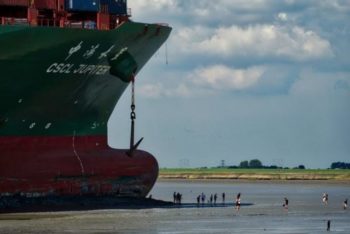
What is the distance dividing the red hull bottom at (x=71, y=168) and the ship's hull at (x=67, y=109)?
0.15ft

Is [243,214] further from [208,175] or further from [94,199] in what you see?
[208,175]

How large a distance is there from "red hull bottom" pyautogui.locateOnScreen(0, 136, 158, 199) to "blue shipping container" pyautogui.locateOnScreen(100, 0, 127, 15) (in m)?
6.50

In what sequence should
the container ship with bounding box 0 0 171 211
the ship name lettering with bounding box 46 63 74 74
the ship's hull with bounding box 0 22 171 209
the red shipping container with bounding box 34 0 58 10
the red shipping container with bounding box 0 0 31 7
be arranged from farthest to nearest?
1. the red shipping container with bounding box 34 0 58 10
2. the red shipping container with bounding box 0 0 31 7
3. the ship name lettering with bounding box 46 63 74 74
4. the container ship with bounding box 0 0 171 211
5. the ship's hull with bounding box 0 22 171 209

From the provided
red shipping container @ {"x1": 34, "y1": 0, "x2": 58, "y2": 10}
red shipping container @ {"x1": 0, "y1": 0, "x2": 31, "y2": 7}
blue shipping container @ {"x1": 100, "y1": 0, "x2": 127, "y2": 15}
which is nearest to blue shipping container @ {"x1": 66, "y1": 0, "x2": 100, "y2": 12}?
red shipping container @ {"x1": 34, "y1": 0, "x2": 58, "y2": 10}

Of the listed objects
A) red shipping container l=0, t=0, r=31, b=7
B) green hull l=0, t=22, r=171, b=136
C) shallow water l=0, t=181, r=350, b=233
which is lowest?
Result: shallow water l=0, t=181, r=350, b=233

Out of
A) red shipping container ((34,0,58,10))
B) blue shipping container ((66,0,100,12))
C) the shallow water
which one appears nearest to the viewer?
the shallow water

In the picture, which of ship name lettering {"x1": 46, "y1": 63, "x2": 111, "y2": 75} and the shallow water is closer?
the shallow water

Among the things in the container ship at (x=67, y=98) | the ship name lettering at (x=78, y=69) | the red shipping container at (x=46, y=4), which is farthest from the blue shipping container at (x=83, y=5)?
the ship name lettering at (x=78, y=69)

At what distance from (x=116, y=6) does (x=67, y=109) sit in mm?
6977

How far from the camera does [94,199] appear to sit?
63000 millimetres

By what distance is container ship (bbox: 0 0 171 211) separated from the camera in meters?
59.1

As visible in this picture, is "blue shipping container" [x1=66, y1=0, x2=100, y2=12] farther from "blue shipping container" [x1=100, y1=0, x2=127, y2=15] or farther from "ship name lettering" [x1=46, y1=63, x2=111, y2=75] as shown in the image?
"ship name lettering" [x1=46, y1=63, x2=111, y2=75]

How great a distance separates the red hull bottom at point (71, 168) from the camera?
5975cm

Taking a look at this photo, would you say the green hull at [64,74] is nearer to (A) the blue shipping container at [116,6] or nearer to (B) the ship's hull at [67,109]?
(B) the ship's hull at [67,109]
